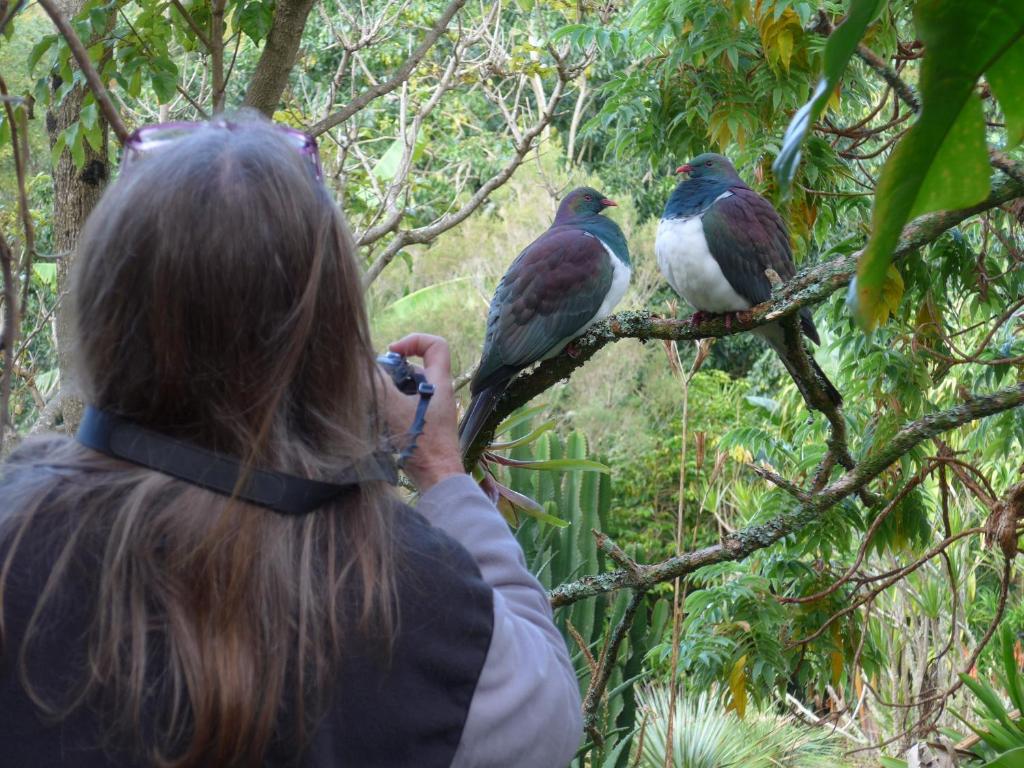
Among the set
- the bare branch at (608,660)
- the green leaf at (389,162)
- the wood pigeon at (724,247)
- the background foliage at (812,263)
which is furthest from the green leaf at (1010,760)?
the green leaf at (389,162)

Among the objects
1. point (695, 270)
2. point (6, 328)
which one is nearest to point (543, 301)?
point (695, 270)

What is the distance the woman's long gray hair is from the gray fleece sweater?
0.31 ft

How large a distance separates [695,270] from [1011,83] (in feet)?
6.83

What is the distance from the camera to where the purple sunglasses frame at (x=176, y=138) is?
0.84 metres

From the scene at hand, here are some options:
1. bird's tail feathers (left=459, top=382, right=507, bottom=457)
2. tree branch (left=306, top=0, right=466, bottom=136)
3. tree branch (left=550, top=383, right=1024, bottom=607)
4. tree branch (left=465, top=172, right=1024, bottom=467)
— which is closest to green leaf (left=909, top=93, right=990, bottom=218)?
tree branch (left=465, top=172, right=1024, bottom=467)

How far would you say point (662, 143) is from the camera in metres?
2.82

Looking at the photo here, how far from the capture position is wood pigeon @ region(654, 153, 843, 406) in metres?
2.59

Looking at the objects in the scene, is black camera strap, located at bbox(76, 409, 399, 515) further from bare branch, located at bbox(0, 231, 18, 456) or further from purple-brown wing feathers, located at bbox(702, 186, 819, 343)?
purple-brown wing feathers, located at bbox(702, 186, 819, 343)

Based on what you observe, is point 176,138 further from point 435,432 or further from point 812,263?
point 812,263

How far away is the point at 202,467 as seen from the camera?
29.3 inches

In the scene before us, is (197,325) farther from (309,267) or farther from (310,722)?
(310,722)

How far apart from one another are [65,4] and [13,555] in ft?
5.96

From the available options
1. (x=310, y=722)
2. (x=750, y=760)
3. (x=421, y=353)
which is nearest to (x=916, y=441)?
(x=421, y=353)

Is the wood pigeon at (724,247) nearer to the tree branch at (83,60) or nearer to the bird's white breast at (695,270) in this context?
the bird's white breast at (695,270)
